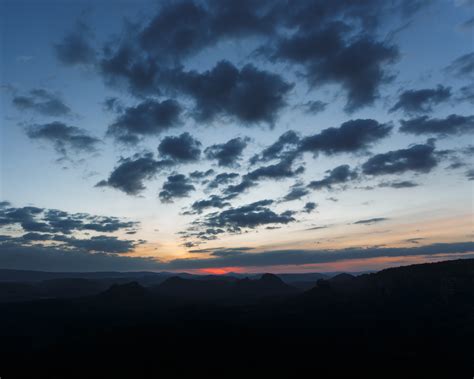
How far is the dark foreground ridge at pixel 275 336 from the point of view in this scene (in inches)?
2534

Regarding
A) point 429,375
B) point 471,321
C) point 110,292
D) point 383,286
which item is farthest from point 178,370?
point 110,292

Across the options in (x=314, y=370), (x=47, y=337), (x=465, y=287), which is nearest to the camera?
(x=314, y=370)

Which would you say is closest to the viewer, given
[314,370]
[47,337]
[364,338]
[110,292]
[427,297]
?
[314,370]

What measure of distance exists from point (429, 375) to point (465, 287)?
81001 millimetres

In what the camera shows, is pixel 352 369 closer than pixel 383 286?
Yes

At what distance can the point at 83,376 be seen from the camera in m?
59.1

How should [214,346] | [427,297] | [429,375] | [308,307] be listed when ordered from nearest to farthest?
[429,375] → [214,346] → [427,297] → [308,307]

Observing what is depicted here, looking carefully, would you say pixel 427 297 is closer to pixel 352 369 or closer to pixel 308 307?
pixel 308 307

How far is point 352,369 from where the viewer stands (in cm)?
6169

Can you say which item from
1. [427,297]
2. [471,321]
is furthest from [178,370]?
[427,297]

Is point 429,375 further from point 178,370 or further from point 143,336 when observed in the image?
point 143,336

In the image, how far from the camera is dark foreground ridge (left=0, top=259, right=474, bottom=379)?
64.4 metres

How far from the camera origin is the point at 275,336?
Answer: 89.9 m

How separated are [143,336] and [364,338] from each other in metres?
57.3
